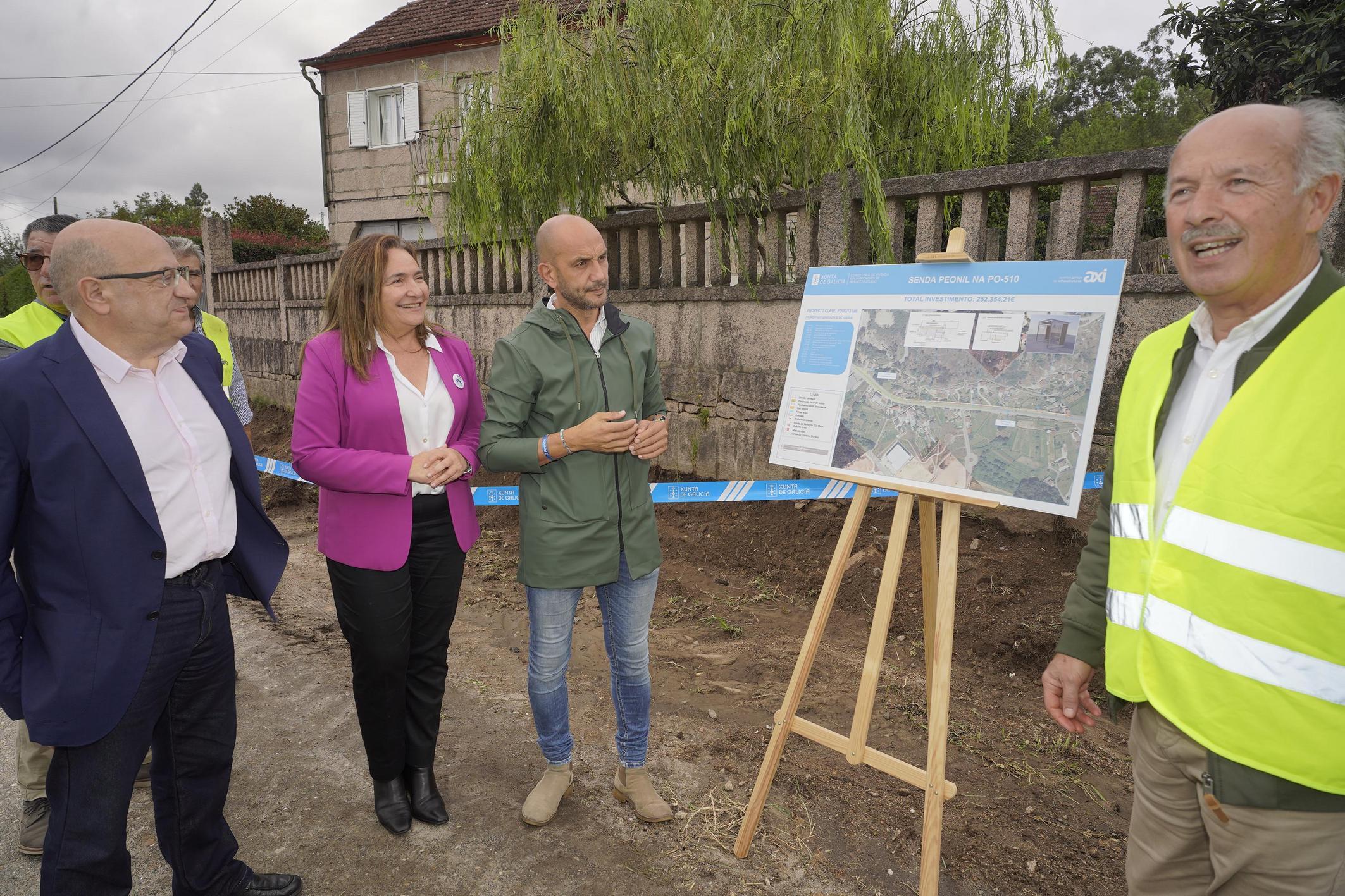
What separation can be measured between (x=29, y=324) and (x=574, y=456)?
2186mm

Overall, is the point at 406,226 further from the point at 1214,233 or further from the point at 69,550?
the point at 1214,233

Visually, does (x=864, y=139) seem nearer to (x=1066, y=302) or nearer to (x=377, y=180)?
(x=1066, y=302)

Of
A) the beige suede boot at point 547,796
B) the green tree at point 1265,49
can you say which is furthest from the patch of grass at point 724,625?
the green tree at point 1265,49

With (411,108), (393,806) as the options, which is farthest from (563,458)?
(411,108)

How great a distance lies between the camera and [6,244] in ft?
155

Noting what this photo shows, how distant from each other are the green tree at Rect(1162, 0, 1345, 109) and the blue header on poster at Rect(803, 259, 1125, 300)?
5762 millimetres

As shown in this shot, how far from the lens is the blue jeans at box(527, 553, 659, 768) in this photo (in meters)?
2.84

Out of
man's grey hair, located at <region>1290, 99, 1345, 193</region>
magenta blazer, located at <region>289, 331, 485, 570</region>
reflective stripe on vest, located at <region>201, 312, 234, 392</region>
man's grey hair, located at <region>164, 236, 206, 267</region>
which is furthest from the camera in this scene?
reflective stripe on vest, located at <region>201, 312, 234, 392</region>

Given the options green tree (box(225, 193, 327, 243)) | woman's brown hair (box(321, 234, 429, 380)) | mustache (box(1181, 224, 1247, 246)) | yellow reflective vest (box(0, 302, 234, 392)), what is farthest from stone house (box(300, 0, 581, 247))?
mustache (box(1181, 224, 1247, 246))

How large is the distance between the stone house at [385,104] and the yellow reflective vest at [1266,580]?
16.9 metres

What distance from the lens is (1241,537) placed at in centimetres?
157

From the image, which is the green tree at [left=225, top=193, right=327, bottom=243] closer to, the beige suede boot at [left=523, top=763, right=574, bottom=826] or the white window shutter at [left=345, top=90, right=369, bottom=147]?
the white window shutter at [left=345, top=90, right=369, bottom=147]

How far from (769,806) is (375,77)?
19.0 metres

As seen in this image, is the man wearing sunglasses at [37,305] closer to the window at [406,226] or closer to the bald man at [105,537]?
the bald man at [105,537]
